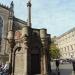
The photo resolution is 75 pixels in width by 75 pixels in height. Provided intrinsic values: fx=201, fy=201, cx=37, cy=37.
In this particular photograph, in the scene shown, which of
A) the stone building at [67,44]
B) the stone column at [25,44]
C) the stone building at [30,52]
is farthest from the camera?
the stone building at [67,44]

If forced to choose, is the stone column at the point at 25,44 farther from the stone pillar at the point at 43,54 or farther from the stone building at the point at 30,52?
the stone pillar at the point at 43,54

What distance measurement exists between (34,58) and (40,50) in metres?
0.87

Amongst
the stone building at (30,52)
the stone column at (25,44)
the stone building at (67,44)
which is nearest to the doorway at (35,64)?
the stone building at (30,52)

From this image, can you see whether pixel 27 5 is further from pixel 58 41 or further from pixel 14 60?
pixel 58 41

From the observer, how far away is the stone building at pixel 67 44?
69750mm

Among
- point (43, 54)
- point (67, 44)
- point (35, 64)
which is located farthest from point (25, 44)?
point (67, 44)

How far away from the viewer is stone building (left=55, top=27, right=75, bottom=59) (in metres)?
69.8

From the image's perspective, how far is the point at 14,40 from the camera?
17781 mm

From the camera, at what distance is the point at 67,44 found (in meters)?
74.8

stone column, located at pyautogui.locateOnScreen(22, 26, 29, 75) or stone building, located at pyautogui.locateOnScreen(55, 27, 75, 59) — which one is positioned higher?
stone building, located at pyautogui.locateOnScreen(55, 27, 75, 59)

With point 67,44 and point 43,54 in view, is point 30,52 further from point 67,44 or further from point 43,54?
point 67,44

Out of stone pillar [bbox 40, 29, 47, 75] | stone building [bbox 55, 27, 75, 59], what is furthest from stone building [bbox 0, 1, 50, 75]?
stone building [bbox 55, 27, 75, 59]

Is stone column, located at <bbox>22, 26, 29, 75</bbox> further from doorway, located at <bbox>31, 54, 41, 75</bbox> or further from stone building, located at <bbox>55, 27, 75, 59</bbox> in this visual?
stone building, located at <bbox>55, 27, 75, 59</bbox>

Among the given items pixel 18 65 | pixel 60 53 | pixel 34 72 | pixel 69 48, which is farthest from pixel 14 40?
pixel 60 53
